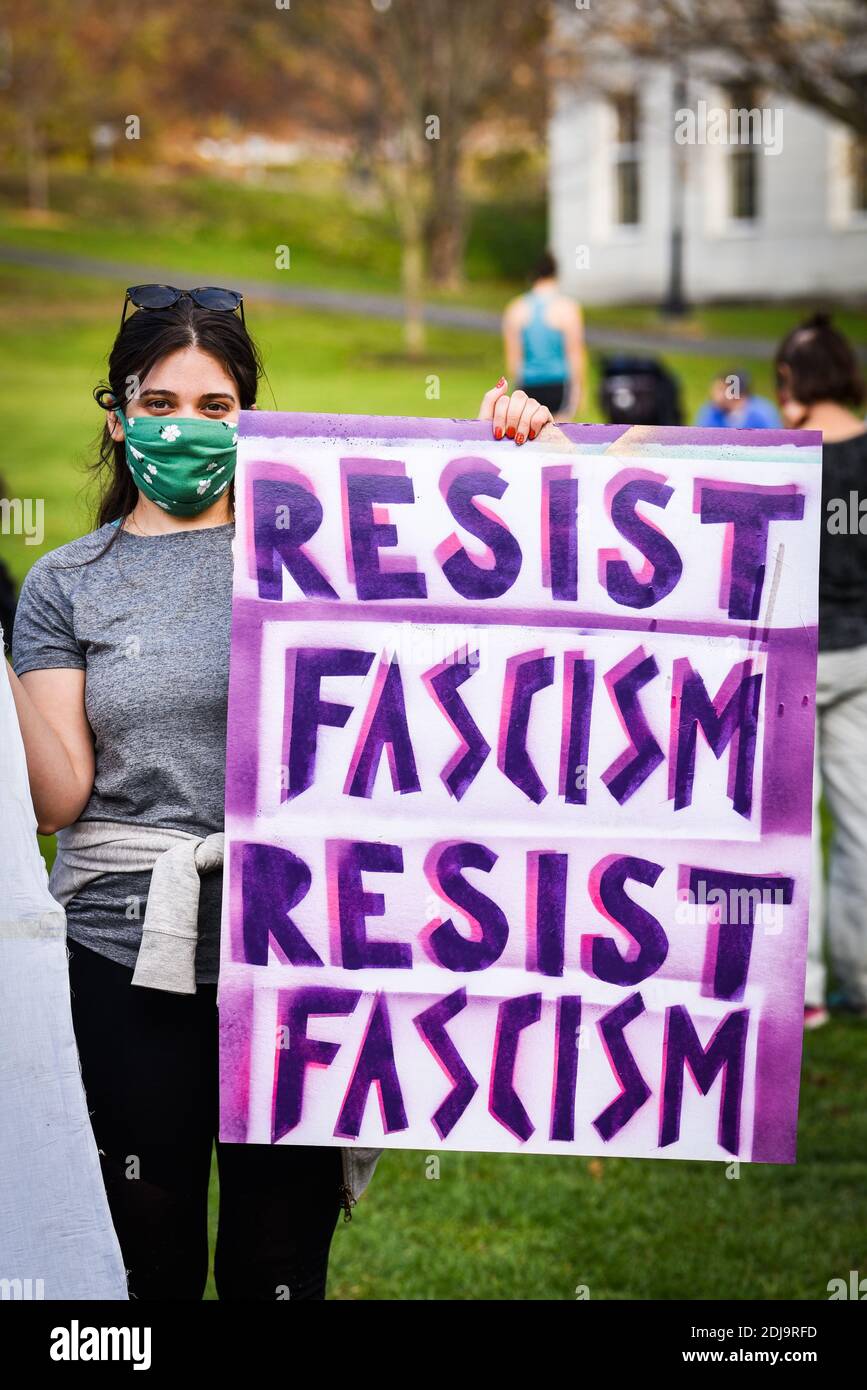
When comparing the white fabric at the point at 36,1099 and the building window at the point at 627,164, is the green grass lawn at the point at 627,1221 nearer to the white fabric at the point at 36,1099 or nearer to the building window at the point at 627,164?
the white fabric at the point at 36,1099

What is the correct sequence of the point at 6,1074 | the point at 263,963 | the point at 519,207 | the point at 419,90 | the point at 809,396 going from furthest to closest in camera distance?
1. the point at 519,207
2. the point at 419,90
3. the point at 809,396
4. the point at 263,963
5. the point at 6,1074

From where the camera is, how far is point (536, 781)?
2887mm

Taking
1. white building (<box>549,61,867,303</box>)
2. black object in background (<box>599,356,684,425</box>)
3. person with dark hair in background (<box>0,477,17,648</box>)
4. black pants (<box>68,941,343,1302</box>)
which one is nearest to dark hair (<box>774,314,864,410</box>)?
person with dark hair in background (<box>0,477,17,648</box>)

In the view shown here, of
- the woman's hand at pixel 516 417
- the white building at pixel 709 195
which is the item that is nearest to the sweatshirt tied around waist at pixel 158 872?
the woman's hand at pixel 516 417

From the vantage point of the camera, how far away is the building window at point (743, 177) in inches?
1266

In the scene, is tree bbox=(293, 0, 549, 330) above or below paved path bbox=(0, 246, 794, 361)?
above

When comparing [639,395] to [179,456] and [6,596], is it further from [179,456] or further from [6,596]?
[179,456]

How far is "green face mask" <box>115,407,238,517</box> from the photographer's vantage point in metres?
2.80

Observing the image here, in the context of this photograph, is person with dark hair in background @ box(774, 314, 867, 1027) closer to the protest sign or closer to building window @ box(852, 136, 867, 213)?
the protest sign

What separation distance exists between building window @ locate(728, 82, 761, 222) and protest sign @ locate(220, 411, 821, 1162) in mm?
30565

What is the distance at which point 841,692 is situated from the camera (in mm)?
5770
